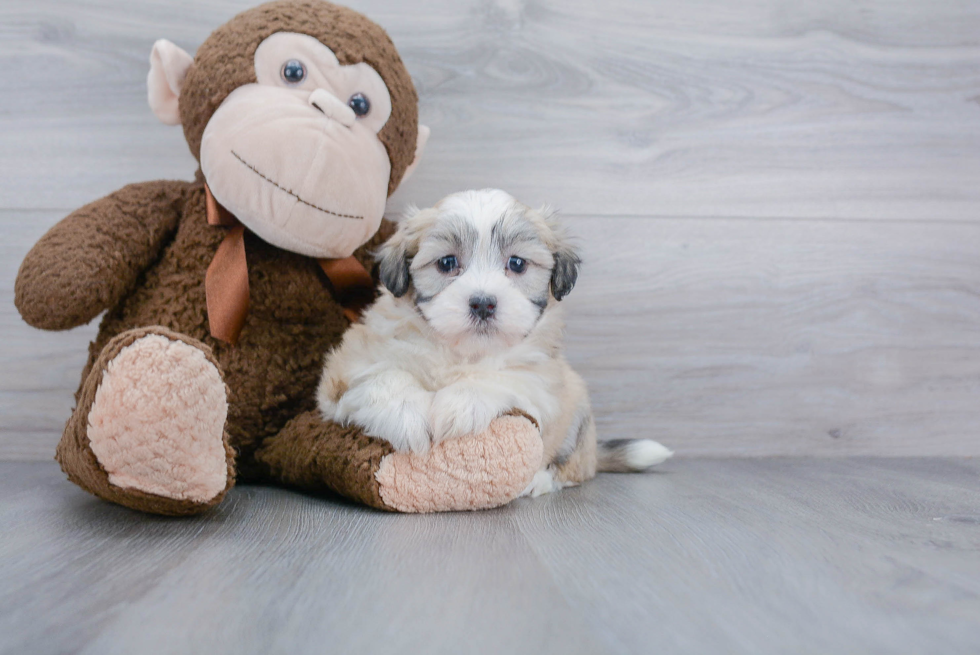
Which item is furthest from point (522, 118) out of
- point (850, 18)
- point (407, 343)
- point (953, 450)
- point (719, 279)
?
point (953, 450)

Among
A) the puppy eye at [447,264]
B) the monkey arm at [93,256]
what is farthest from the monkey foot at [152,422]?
the puppy eye at [447,264]

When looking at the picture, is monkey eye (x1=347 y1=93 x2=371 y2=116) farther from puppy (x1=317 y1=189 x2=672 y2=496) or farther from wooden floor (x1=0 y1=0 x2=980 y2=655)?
wooden floor (x1=0 y1=0 x2=980 y2=655)

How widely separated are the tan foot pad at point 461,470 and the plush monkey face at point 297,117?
0.46m

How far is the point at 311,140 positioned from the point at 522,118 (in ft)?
2.42

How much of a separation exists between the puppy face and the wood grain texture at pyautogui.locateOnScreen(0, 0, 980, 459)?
51 cm

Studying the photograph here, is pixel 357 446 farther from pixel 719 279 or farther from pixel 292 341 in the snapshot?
pixel 719 279

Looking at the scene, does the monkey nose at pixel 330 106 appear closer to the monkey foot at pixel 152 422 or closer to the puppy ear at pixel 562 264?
the puppy ear at pixel 562 264

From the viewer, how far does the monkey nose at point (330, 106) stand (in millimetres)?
1311

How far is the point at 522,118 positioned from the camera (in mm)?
1854

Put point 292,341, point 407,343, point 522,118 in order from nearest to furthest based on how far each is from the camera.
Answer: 1. point 407,343
2. point 292,341
3. point 522,118

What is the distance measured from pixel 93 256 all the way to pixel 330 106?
1.68 feet

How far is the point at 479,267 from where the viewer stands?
1287 mm

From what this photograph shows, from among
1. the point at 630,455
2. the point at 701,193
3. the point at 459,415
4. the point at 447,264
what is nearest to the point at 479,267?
the point at 447,264

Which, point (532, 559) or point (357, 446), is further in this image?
point (357, 446)
